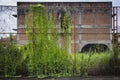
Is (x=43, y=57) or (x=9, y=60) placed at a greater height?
(x=43, y=57)

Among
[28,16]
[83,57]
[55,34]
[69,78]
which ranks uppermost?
[28,16]

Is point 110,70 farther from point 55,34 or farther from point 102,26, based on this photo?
point 102,26

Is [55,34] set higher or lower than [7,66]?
higher

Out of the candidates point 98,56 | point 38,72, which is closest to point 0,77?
point 38,72

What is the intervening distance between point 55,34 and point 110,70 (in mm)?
2456

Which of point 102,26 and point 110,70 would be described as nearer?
point 110,70

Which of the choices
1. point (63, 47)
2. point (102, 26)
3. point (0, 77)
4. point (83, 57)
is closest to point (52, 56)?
point (63, 47)

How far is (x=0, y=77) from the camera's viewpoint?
9.83 metres

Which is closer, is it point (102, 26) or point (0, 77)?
point (0, 77)

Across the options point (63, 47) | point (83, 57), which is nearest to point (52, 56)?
point (63, 47)

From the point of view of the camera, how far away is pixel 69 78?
9734mm

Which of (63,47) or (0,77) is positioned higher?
(63,47)

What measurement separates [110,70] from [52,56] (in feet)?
7.32

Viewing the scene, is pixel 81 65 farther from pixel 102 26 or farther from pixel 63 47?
pixel 102 26
